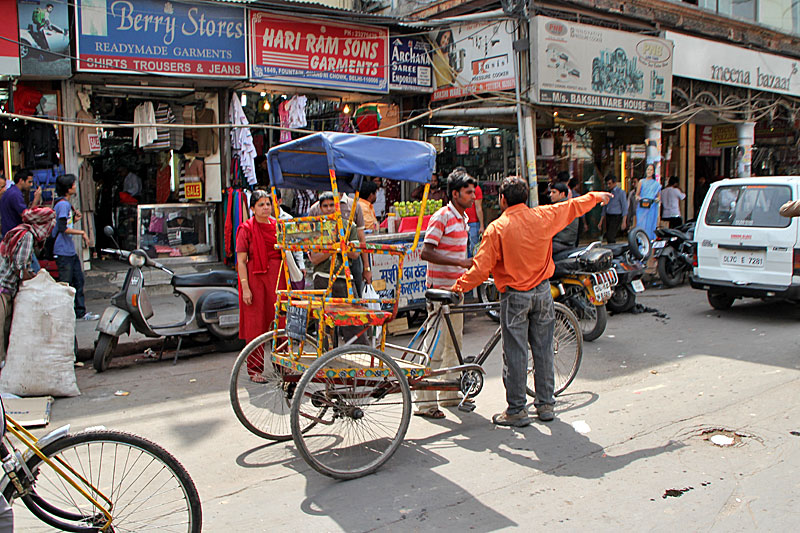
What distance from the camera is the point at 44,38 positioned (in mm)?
9312

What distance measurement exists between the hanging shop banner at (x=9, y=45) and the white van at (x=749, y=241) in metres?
9.29

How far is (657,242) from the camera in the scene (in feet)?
39.4

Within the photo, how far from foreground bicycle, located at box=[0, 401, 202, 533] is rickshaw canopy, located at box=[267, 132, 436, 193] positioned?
88.5 inches

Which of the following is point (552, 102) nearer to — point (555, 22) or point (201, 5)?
point (555, 22)

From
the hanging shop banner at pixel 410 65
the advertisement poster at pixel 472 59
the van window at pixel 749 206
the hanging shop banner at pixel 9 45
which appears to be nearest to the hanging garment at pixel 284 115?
the hanging shop banner at pixel 410 65

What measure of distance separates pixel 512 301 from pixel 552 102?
7134 mm

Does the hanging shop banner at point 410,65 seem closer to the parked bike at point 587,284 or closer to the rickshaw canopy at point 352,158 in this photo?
the parked bike at point 587,284

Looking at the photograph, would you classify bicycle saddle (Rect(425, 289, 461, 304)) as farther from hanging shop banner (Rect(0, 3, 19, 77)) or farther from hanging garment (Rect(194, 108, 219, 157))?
hanging garment (Rect(194, 108, 219, 157))

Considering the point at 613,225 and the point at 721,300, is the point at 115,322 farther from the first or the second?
the point at 613,225

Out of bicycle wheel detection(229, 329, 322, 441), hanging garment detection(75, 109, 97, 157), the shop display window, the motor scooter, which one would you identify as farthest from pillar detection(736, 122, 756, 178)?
bicycle wheel detection(229, 329, 322, 441)

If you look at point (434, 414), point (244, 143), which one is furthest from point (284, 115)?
point (434, 414)

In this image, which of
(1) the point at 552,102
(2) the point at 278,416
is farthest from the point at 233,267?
(2) the point at 278,416

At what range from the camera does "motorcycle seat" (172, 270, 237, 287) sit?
7570 millimetres

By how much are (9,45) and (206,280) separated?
14.6 feet
